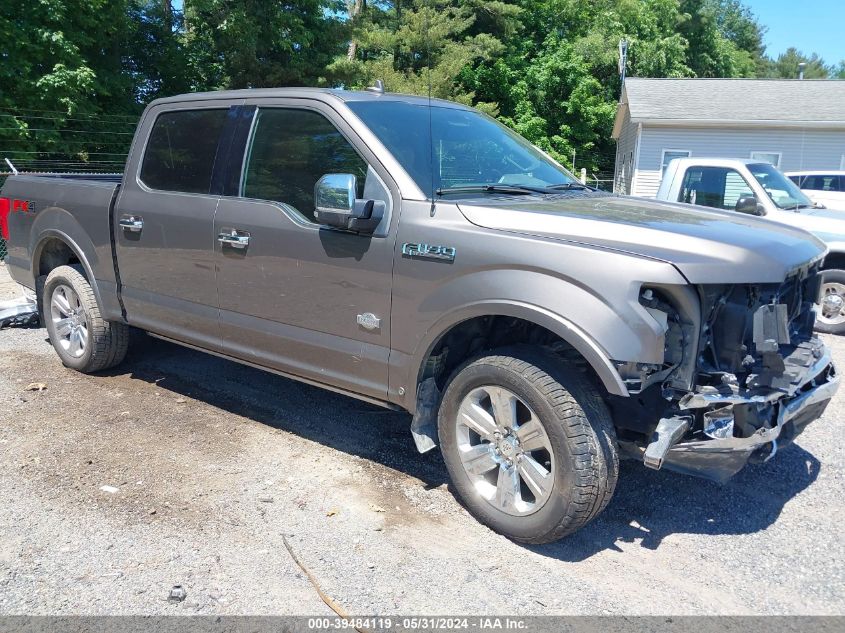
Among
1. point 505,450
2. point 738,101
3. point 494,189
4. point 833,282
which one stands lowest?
point 505,450

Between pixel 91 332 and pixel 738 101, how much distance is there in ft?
72.7

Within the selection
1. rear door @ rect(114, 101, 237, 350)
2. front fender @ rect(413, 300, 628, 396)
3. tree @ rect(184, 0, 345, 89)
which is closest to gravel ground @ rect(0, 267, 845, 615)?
rear door @ rect(114, 101, 237, 350)

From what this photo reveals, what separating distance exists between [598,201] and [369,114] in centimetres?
139

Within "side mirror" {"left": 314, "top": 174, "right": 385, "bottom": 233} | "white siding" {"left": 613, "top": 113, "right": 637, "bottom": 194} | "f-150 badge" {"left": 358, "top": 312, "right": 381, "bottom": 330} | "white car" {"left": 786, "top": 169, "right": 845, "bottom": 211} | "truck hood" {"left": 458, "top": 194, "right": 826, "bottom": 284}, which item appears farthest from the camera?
"white siding" {"left": 613, "top": 113, "right": 637, "bottom": 194}

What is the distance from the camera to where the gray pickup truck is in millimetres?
3131

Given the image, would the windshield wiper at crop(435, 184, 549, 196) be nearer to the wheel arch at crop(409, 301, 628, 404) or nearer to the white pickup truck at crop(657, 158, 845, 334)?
the wheel arch at crop(409, 301, 628, 404)

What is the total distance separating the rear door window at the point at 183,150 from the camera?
473 centimetres

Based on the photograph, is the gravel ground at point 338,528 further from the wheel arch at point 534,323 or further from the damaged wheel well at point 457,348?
the wheel arch at point 534,323

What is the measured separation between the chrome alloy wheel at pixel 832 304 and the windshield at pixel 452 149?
4836 mm

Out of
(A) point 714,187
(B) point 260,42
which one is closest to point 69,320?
(A) point 714,187

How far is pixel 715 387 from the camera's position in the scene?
10.6 feet

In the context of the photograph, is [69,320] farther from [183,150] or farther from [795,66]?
[795,66]

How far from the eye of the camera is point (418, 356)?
369 cm

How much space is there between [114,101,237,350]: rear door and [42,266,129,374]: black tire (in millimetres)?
471
